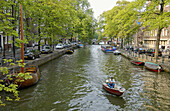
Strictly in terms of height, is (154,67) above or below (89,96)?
above

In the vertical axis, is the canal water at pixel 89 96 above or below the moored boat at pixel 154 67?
below

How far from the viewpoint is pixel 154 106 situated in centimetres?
1160

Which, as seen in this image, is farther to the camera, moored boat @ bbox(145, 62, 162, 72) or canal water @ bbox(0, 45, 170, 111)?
moored boat @ bbox(145, 62, 162, 72)

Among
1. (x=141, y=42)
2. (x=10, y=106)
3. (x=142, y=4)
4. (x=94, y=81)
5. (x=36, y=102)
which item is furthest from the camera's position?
(x=141, y=42)

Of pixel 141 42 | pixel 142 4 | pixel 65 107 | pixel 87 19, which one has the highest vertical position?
pixel 87 19

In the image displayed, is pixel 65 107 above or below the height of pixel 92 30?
below

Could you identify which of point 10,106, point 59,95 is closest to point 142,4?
point 59,95

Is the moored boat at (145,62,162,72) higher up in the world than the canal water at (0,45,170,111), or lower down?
higher up

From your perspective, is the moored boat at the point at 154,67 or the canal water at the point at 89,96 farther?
the moored boat at the point at 154,67

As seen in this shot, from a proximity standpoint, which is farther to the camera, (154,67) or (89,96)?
(154,67)

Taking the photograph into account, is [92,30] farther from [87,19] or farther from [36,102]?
[36,102]

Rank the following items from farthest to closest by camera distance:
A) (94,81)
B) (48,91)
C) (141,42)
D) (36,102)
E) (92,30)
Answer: (92,30) → (141,42) → (94,81) → (48,91) → (36,102)

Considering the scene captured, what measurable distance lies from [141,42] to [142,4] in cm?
4329

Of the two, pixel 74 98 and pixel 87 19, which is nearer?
pixel 74 98
